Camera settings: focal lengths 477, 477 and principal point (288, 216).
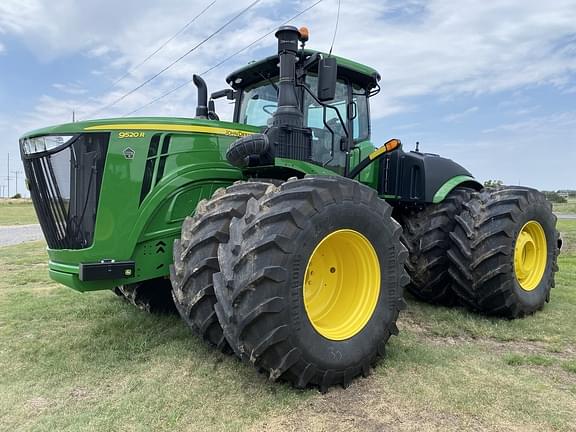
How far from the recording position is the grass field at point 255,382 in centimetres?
276

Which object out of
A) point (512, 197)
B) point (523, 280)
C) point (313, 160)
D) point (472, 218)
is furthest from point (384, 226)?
point (523, 280)

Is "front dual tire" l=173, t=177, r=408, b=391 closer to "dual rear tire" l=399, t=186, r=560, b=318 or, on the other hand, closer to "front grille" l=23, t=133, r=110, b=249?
"front grille" l=23, t=133, r=110, b=249

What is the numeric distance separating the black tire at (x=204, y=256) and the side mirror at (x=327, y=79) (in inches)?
39.8

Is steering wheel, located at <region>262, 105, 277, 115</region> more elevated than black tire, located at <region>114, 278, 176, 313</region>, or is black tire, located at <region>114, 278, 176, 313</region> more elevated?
steering wheel, located at <region>262, 105, 277, 115</region>

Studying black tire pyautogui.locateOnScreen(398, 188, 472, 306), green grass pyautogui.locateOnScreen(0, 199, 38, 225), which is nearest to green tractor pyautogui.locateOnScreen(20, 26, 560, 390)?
black tire pyautogui.locateOnScreen(398, 188, 472, 306)

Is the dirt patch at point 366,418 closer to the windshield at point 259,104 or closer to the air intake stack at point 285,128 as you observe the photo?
the air intake stack at point 285,128

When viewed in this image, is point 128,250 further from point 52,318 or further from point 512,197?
point 512,197

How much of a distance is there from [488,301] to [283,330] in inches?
111

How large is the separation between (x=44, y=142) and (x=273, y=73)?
2.31 meters

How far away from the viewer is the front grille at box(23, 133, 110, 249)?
11.7 ft

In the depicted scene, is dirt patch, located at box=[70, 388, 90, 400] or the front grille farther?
the front grille

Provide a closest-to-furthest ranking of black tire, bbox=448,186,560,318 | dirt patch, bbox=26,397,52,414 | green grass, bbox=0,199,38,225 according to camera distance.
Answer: dirt patch, bbox=26,397,52,414 < black tire, bbox=448,186,560,318 < green grass, bbox=0,199,38,225

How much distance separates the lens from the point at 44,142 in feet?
11.8

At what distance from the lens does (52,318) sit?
4.93 meters
